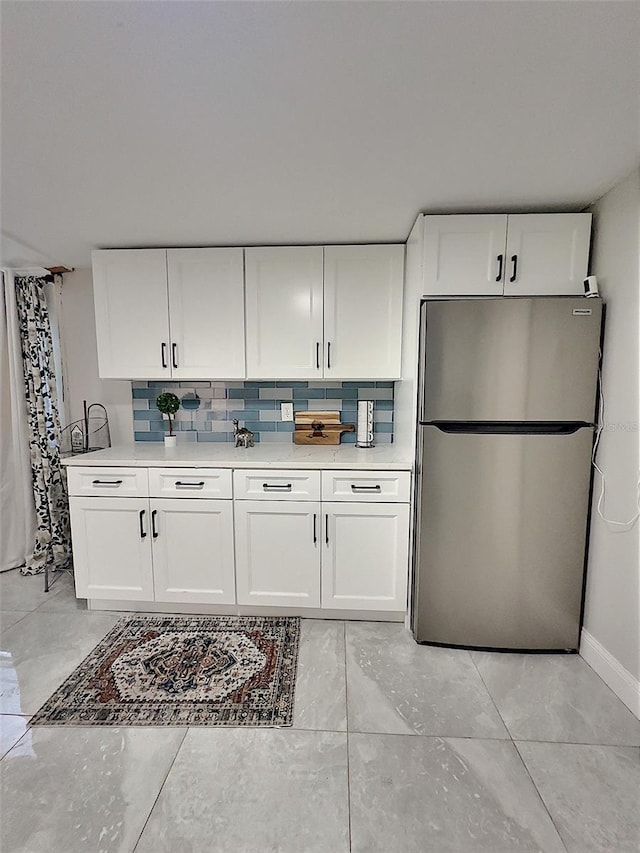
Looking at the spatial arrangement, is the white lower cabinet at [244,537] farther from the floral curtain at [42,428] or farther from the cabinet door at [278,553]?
the floral curtain at [42,428]

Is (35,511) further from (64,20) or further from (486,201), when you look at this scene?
(486,201)

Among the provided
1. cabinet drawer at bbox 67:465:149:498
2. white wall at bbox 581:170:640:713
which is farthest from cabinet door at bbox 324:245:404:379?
cabinet drawer at bbox 67:465:149:498

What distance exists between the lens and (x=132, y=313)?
2.40 metres

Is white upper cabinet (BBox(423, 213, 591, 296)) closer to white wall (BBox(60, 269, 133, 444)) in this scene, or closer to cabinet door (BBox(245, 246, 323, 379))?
cabinet door (BBox(245, 246, 323, 379))

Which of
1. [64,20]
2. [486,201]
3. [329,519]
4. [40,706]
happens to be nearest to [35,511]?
[40,706]

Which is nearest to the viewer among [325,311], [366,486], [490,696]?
[490,696]

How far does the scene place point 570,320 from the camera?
1.75 m

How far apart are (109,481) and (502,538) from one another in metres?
2.18

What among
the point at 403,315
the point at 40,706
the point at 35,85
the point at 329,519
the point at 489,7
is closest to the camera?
the point at 489,7

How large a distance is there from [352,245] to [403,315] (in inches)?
20.7

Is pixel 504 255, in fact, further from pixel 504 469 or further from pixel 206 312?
pixel 206 312

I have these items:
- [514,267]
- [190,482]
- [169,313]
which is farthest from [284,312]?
[514,267]

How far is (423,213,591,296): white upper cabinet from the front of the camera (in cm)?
185

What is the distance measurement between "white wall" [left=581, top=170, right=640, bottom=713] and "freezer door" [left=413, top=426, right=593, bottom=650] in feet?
0.31
